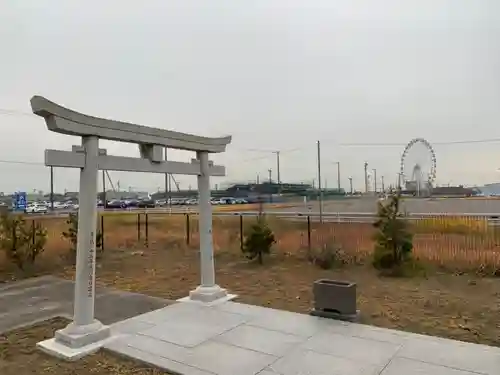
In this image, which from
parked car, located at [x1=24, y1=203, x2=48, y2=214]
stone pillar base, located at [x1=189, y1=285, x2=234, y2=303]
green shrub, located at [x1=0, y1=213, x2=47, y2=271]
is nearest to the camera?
stone pillar base, located at [x1=189, y1=285, x2=234, y2=303]

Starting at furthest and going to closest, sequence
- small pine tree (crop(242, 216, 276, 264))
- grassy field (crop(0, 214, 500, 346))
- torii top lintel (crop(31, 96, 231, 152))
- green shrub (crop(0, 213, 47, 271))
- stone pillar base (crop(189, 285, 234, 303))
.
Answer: small pine tree (crop(242, 216, 276, 264))
green shrub (crop(0, 213, 47, 271))
stone pillar base (crop(189, 285, 234, 303))
grassy field (crop(0, 214, 500, 346))
torii top lintel (crop(31, 96, 231, 152))

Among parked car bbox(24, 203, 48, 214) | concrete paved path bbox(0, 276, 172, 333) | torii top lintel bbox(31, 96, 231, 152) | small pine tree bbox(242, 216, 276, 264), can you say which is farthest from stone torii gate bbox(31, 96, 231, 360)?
parked car bbox(24, 203, 48, 214)

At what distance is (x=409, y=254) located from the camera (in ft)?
31.2

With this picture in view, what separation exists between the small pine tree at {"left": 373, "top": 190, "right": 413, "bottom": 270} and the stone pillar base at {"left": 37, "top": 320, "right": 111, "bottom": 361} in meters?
6.57

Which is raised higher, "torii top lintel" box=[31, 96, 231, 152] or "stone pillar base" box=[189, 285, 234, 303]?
Result: "torii top lintel" box=[31, 96, 231, 152]

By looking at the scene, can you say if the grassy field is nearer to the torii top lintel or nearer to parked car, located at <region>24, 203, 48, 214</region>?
the torii top lintel

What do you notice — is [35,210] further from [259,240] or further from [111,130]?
[111,130]

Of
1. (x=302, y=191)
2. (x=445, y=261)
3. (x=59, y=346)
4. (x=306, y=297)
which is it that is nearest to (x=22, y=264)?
(x=59, y=346)

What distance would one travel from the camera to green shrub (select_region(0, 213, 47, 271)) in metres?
10.3

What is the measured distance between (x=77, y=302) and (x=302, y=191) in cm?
6861

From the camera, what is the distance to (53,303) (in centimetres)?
723

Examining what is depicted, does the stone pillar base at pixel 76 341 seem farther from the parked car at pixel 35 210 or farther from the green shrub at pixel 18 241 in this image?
the parked car at pixel 35 210

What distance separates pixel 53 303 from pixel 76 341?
2830 mm

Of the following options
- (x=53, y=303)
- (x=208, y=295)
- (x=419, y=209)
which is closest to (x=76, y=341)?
(x=208, y=295)
